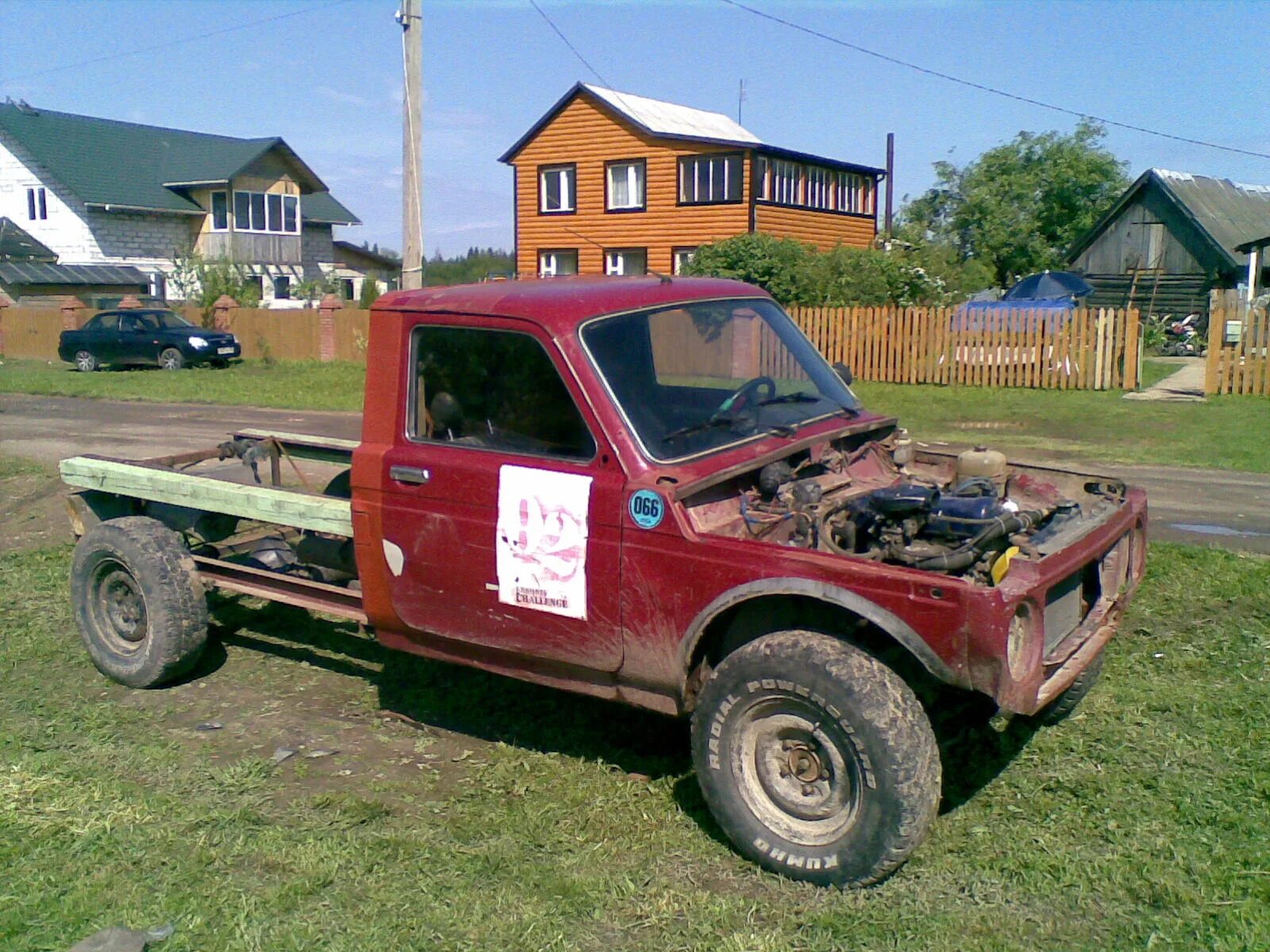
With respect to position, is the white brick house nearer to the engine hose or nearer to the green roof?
the green roof

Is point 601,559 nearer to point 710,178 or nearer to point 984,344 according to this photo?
point 984,344

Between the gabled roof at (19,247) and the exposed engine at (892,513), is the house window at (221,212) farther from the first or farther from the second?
the exposed engine at (892,513)

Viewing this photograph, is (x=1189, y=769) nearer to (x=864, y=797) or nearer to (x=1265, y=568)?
(x=864, y=797)

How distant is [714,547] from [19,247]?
46.0m

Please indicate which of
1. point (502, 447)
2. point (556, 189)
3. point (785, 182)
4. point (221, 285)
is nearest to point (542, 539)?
point (502, 447)

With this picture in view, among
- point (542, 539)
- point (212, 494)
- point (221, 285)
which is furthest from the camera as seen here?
point (221, 285)

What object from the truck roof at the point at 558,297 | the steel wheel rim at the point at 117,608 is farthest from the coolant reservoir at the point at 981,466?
the steel wheel rim at the point at 117,608

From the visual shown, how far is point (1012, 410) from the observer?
17062 millimetres

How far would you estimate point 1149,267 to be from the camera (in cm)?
3750

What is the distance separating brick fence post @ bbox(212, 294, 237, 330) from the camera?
31703 mm

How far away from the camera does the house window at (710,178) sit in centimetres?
3506

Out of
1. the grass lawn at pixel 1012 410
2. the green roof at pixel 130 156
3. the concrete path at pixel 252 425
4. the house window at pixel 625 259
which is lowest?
the concrete path at pixel 252 425

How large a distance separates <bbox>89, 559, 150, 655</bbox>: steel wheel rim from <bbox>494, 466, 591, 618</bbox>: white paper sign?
7.98ft

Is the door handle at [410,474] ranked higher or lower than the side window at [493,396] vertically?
lower
